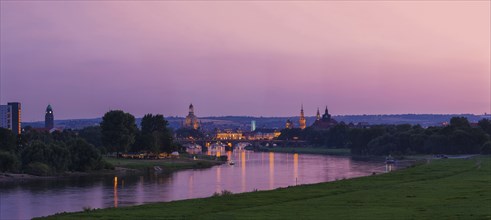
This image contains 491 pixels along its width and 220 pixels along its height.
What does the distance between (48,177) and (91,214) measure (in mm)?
48092

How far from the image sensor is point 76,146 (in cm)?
9106

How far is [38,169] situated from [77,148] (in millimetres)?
9903

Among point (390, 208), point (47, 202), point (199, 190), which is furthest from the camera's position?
point (199, 190)

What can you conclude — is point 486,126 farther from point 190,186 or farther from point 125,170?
point 190,186

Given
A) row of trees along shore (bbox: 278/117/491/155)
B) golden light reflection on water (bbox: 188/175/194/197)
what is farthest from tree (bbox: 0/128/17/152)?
row of trees along shore (bbox: 278/117/491/155)

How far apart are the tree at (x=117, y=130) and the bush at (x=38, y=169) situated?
1093 inches

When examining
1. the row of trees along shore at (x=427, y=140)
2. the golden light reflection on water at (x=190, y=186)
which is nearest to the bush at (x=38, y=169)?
the golden light reflection on water at (x=190, y=186)

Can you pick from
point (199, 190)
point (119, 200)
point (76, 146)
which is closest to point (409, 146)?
point (76, 146)

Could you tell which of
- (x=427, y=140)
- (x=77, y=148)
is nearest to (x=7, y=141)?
(x=77, y=148)

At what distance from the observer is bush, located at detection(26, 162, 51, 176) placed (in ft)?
266

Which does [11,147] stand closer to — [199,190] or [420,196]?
[199,190]

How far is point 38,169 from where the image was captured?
8119 cm

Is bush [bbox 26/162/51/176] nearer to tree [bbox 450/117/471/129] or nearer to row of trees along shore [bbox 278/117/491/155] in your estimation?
row of trees along shore [bbox 278/117/491/155]

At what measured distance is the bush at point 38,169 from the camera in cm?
8098
